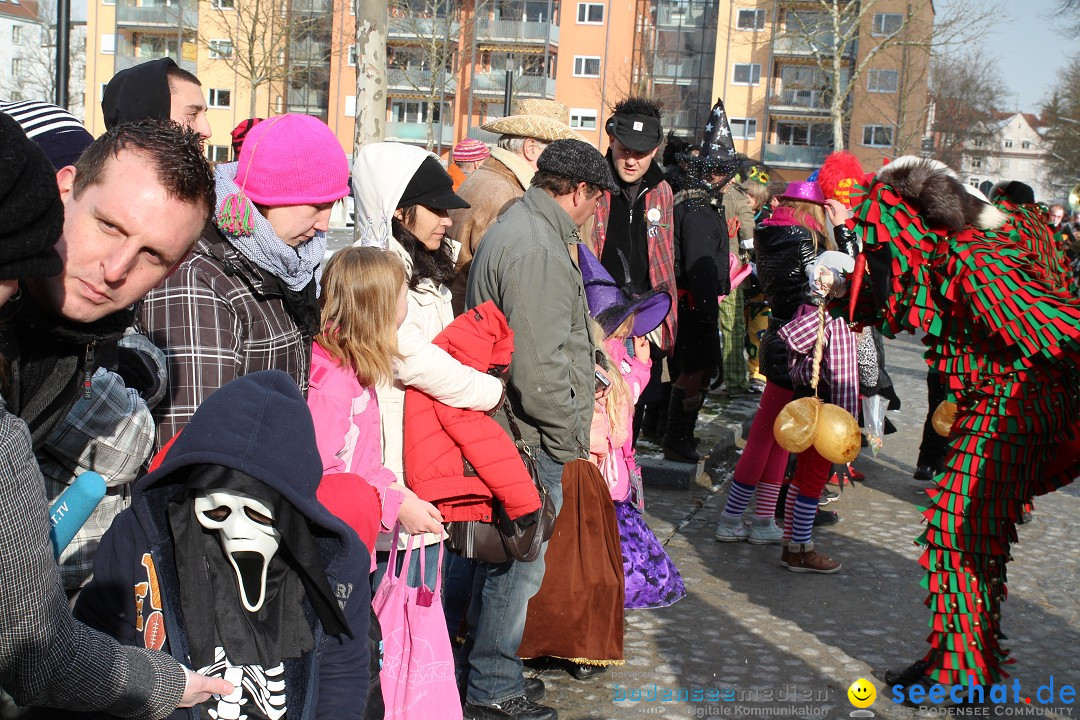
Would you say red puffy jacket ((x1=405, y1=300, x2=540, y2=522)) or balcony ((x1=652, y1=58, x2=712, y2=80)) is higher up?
balcony ((x1=652, y1=58, x2=712, y2=80))

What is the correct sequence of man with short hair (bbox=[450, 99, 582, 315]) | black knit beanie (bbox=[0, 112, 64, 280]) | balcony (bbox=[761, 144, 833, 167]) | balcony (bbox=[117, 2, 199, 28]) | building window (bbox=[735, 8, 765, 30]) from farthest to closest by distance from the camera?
balcony (bbox=[761, 144, 833, 167]) < building window (bbox=[735, 8, 765, 30]) < balcony (bbox=[117, 2, 199, 28]) < man with short hair (bbox=[450, 99, 582, 315]) < black knit beanie (bbox=[0, 112, 64, 280])

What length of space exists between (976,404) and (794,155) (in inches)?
2052

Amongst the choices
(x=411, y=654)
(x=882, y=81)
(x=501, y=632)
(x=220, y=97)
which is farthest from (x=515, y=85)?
(x=411, y=654)

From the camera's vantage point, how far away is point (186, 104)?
3791 millimetres

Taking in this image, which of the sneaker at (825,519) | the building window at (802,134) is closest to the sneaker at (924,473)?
the sneaker at (825,519)

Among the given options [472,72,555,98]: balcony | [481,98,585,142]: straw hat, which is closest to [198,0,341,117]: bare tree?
[472,72,555,98]: balcony

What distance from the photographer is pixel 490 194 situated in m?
5.16

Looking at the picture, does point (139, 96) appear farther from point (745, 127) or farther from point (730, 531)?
point (745, 127)

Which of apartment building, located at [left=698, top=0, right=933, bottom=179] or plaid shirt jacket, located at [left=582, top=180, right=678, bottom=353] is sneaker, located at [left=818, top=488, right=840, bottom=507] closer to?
plaid shirt jacket, located at [left=582, top=180, right=678, bottom=353]

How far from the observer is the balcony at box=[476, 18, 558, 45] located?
172 feet

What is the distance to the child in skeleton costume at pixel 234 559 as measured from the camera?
7.22ft

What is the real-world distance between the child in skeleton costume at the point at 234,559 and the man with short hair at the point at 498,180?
2.68 m

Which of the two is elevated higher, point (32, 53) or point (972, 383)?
point (32, 53)

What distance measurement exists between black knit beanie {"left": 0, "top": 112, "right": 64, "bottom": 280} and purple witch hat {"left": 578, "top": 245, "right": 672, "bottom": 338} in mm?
3497
